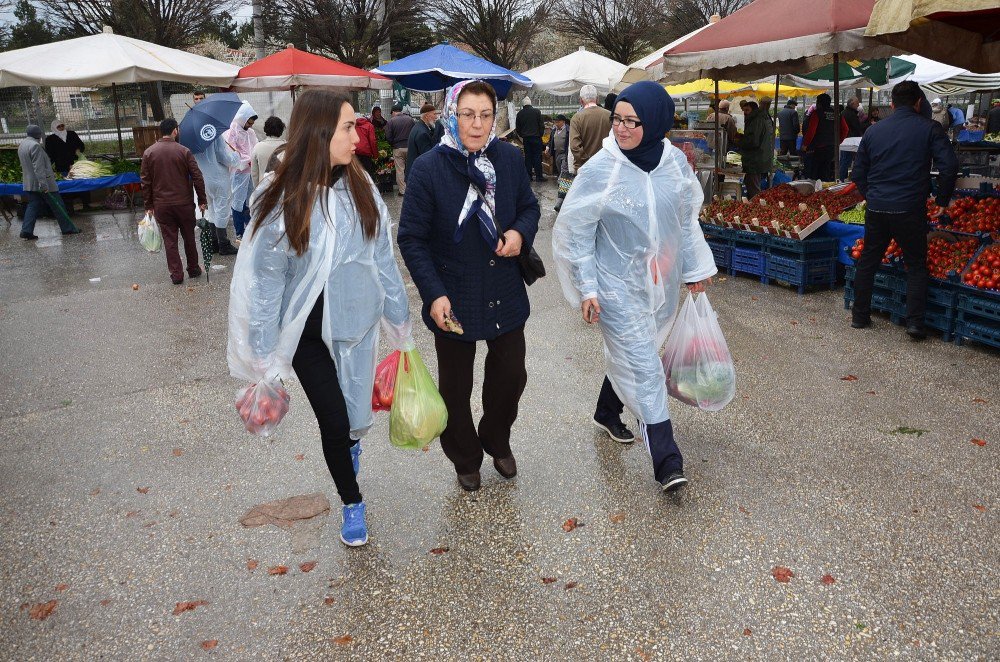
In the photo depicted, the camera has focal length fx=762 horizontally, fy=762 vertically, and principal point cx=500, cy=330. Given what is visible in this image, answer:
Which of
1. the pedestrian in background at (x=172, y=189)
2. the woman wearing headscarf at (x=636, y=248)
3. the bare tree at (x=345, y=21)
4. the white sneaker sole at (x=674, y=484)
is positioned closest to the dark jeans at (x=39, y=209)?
the pedestrian in background at (x=172, y=189)

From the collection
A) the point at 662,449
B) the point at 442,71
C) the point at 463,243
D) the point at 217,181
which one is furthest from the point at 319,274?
the point at 442,71

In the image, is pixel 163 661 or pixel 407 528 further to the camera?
pixel 407 528

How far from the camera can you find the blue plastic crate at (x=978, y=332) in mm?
5336

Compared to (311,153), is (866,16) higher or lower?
higher

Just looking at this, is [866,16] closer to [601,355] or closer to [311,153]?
[601,355]

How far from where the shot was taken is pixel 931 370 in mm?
5242

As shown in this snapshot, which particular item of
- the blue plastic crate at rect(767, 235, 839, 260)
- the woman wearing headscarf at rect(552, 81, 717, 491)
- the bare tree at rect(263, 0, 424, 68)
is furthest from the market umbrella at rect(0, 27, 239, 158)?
the woman wearing headscarf at rect(552, 81, 717, 491)

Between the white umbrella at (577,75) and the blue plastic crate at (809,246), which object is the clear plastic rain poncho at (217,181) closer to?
the blue plastic crate at (809,246)

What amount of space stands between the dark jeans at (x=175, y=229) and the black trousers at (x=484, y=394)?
6.08 m

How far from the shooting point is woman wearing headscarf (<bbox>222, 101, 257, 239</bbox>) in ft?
32.8

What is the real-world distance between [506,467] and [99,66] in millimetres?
11730

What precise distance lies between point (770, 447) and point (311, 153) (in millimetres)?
2876

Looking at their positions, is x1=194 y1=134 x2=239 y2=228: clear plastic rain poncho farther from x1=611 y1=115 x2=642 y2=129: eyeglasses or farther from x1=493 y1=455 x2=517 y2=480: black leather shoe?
x1=611 y1=115 x2=642 y2=129: eyeglasses

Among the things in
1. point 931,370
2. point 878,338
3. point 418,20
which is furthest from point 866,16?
point 418,20
